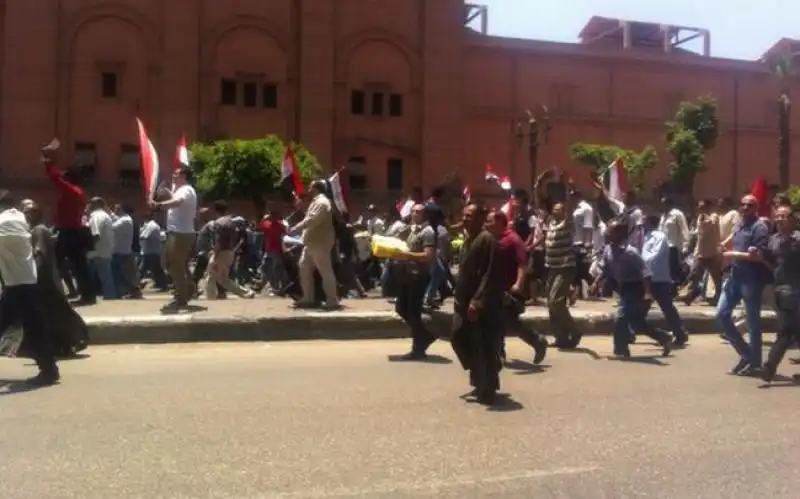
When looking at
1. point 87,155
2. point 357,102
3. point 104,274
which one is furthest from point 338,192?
point 357,102

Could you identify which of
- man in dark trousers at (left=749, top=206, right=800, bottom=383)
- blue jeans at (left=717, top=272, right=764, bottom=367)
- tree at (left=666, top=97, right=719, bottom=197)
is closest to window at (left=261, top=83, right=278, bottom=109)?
tree at (left=666, top=97, right=719, bottom=197)

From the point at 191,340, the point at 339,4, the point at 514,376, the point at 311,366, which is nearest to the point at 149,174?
the point at 191,340

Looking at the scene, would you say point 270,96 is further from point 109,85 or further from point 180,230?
point 180,230

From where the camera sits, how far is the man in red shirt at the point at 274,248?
16281 mm

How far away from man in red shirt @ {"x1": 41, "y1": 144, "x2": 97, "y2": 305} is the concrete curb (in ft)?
4.81

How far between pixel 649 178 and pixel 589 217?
37822mm

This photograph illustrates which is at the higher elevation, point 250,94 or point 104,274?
A: point 250,94

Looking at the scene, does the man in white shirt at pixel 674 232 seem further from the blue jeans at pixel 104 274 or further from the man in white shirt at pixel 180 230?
the blue jeans at pixel 104 274

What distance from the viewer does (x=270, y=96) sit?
46406mm

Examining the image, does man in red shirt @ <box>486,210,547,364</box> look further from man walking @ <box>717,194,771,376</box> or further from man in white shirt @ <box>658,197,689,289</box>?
man in white shirt @ <box>658,197,689,289</box>

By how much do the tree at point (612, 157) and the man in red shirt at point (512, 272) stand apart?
1548 inches

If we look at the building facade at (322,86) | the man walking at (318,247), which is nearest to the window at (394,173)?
the building facade at (322,86)

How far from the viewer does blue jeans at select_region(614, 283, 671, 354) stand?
11.2 meters

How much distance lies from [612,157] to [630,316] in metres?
38.9
